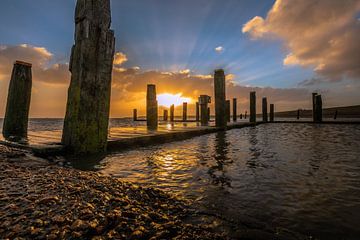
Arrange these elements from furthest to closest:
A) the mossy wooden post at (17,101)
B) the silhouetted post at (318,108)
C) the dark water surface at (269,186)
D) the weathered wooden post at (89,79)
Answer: the silhouetted post at (318,108)
the mossy wooden post at (17,101)
the weathered wooden post at (89,79)
the dark water surface at (269,186)

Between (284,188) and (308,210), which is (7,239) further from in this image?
(284,188)

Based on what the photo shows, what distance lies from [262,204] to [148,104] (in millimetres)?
10581

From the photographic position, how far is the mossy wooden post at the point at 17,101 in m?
5.96

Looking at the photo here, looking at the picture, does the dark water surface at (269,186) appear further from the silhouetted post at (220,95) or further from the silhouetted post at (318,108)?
the silhouetted post at (318,108)

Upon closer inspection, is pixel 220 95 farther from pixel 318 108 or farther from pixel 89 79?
pixel 318 108

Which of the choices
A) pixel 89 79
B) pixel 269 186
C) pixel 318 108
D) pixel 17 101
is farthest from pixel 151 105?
pixel 318 108

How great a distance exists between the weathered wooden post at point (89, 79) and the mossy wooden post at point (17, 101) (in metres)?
3.21

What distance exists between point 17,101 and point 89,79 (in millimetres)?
3806

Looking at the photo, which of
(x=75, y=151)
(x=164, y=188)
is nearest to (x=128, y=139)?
(x=75, y=151)

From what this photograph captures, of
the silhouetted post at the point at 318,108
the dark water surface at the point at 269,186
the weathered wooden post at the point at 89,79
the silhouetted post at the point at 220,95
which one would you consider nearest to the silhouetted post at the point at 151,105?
the silhouetted post at the point at 220,95

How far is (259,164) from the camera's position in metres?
3.49

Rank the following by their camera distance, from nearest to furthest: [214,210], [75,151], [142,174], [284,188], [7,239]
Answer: [7,239] → [214,210] → [284,188] → [142,174] → [75,151]

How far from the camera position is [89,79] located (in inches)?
154

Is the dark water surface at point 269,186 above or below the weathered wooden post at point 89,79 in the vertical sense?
below
